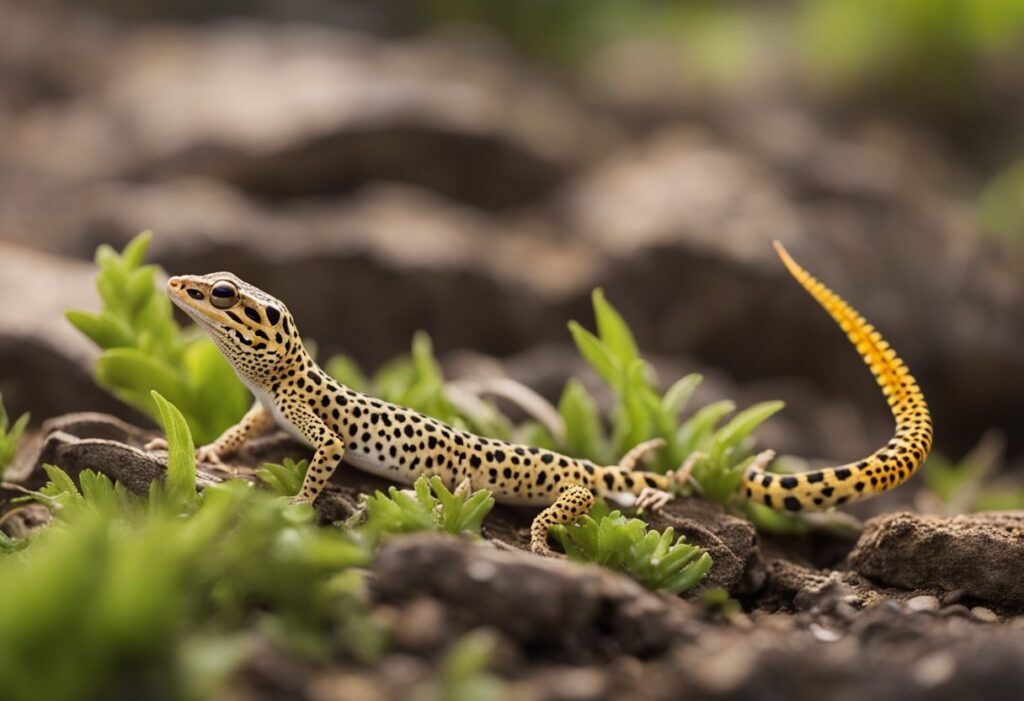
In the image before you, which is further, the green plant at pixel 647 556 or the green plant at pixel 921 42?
the green plant at pixel 921 42

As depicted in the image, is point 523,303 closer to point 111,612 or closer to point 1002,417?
point 1002,417

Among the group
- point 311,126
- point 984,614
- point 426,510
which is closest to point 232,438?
point 426,510

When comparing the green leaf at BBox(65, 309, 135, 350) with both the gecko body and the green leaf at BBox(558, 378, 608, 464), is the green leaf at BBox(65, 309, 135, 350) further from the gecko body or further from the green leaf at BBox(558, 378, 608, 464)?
the green leaf at BBox(558, 378, 608, 464)

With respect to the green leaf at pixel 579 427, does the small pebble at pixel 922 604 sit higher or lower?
higher

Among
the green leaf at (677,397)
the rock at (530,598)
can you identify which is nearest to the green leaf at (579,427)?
the green leaf at (677,397)

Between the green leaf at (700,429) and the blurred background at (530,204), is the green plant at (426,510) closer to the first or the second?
the green leaf at (700,429)

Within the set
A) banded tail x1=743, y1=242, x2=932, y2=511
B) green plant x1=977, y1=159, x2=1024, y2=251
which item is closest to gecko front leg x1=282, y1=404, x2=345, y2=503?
banded tail x1=743, y1=242, x2=932, y2=511
